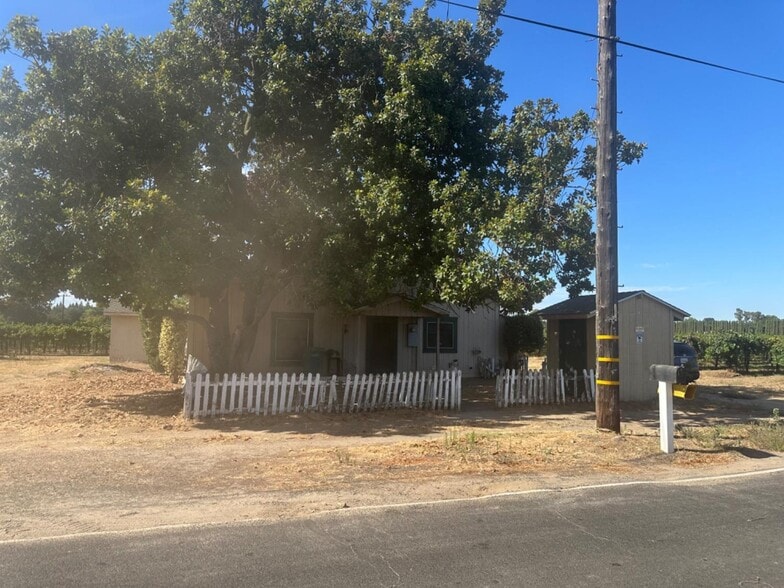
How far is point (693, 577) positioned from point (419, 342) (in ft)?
48.4

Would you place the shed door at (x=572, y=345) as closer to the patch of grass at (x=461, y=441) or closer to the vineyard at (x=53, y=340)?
the patch of grass at (x=461, y=441)

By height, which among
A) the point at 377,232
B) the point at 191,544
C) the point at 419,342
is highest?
the point at 377,232

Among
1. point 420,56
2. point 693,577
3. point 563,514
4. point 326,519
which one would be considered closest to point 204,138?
point 420,56

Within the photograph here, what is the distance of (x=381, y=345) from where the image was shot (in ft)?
61.3

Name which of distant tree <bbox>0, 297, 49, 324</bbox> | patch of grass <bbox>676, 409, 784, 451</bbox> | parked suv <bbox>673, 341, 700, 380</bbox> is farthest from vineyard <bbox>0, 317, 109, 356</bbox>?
patch of grass <bbox>676, 409, 784, 451</bbox>

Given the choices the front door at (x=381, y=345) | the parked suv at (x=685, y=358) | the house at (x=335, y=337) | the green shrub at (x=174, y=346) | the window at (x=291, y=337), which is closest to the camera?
the house at (x=335, y=337)

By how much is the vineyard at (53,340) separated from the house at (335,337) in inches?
886

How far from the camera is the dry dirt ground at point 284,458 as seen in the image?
6.29m

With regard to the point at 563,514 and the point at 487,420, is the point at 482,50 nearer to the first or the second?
the point at 487,420

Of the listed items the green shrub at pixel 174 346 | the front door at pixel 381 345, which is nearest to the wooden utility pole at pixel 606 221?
the front door at pixel 381 345

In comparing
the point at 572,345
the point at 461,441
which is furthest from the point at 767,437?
the point at 572,345

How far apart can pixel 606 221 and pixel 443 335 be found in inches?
447

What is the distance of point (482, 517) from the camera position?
5957 mm

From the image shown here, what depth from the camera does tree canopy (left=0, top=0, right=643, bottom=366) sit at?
10992mm
